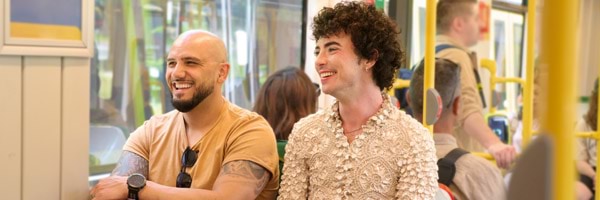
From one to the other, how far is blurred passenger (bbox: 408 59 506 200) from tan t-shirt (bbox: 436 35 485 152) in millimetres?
40

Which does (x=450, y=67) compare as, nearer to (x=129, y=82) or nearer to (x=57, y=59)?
(x=129, y=82)

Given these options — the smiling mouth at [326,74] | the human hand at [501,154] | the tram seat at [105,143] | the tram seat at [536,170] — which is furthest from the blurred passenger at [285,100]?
the tram seat at [536,170]

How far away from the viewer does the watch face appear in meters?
2.18

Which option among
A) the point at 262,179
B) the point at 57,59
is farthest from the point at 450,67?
the point at 57,59

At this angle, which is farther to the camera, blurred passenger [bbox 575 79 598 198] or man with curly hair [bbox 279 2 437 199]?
blurred passenger [bbox 575 79 598 198]

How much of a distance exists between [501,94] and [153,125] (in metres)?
3.57

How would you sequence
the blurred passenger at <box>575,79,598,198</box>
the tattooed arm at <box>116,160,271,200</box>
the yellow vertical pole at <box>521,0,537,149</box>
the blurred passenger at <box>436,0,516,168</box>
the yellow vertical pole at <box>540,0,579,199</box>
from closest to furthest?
the yellow vertical pole at <box>540,0,579,199</box>, the tattooed arm at <box>116,160,271,200</box>, the yellow vertical pole at <box>521,0,537,149</box>, the blurred passenger at <box>436,0,516,168</box>, the blurred passenger at <box>575,79,598,198</box>

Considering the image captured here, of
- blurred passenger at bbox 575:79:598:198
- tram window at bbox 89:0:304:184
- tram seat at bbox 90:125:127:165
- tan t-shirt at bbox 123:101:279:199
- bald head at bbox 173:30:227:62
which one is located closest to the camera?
tan t-shirt at bbox 123:101:279:199

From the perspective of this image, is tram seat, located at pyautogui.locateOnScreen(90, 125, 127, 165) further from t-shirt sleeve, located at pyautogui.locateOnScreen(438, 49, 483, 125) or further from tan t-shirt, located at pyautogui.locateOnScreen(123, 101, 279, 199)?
t-shirt sleeve, located at pyautogui.locateOnScreen(438, 49, 483, 125)

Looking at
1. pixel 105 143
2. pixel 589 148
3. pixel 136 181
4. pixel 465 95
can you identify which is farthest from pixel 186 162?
pixel 589 148

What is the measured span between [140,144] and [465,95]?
5.27ft

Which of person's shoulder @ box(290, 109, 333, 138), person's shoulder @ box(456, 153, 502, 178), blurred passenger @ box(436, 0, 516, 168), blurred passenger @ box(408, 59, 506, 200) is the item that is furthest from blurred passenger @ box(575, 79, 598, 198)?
person's shoulder @ box(290, 109, 333, 138)

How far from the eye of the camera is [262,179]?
2.30 meters

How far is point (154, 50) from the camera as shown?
11.2 feet
